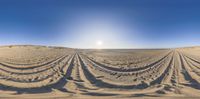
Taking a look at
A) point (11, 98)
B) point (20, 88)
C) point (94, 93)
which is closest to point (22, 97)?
point (11, 98)

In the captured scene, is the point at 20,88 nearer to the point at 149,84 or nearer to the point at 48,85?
the point at 48,85

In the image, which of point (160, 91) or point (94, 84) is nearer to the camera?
point (160, 91)

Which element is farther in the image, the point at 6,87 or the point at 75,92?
the point at 6,87

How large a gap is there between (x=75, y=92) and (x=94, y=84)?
1849 millimetres

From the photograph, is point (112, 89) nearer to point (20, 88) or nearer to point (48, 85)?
point (48, 85)

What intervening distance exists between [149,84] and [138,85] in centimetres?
53

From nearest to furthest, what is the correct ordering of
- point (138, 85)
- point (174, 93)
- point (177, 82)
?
1. point (174, 93)
2. point (138, 85)
3. point (177, 82)

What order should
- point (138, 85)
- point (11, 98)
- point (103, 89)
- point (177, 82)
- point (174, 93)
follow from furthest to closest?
point (177, 82) → point (138, 85) → point (103, 89) → point (174, 93) → point (11, 98)

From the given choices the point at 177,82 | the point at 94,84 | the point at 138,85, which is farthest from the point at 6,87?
the point at 177,82

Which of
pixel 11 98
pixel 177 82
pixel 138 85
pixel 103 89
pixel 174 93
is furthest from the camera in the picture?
pixel 177 82

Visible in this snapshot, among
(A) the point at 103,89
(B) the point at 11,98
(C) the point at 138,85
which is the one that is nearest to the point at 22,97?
(B) the point at 11,98

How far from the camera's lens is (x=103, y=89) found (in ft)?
32.4

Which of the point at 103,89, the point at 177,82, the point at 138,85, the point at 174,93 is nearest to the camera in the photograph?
the point at 174,93

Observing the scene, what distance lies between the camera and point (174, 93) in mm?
9117
